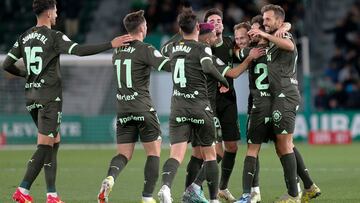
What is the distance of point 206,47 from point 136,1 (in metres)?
16.6

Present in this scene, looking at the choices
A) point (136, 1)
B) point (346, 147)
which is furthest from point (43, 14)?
point (136, 1)

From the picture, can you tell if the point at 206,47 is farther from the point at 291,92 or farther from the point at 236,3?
the point at 236,3

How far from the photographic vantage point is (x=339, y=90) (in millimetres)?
23812

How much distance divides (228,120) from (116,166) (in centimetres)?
194

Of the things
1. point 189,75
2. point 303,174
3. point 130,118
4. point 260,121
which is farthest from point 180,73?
point 303,174

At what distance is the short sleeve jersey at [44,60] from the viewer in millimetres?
10336

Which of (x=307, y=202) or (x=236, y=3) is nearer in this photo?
(x=307, y=202)

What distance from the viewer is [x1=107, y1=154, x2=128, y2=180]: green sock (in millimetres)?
10031

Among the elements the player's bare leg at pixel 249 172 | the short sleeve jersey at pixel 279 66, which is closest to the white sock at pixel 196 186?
the player's bare leg at pixel 249 172

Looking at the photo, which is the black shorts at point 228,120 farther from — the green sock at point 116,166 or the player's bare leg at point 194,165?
the green sock at point 116,166

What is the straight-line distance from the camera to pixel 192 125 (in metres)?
10.2

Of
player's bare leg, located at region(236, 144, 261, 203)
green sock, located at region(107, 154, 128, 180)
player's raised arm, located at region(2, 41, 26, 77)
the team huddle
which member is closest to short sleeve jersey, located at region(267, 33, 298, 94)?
the team huddle

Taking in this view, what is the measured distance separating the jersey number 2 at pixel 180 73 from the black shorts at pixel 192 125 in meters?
0.31

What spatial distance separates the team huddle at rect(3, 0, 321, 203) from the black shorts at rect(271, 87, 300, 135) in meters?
0.01
